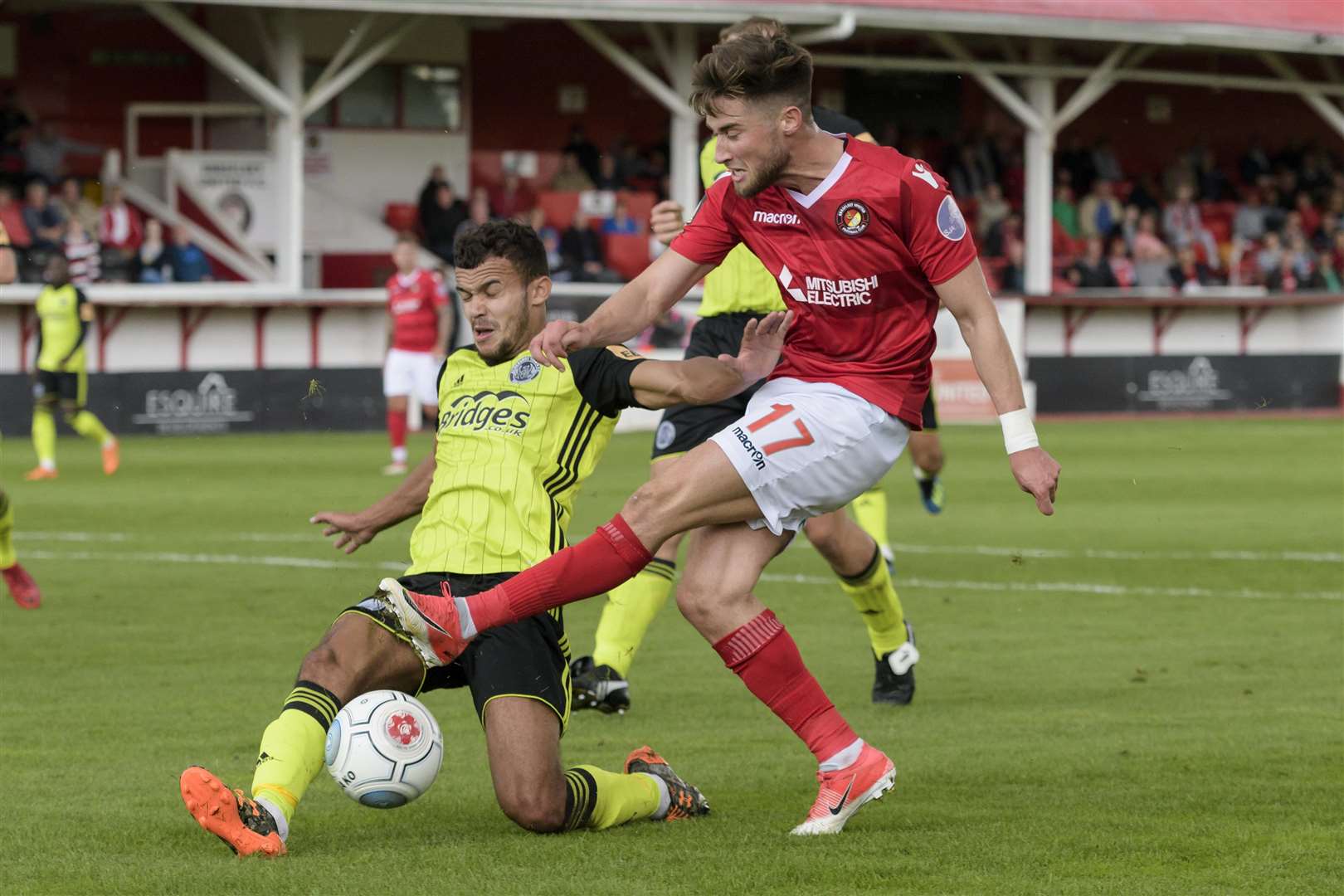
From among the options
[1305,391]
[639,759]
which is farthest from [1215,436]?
[639,759]

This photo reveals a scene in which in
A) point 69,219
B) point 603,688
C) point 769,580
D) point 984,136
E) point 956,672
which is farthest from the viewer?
point 984,136

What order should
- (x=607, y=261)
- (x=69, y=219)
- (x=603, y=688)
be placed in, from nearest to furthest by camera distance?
(x=603, y=688)
(x=69, y=219)
(x=607, y=261)

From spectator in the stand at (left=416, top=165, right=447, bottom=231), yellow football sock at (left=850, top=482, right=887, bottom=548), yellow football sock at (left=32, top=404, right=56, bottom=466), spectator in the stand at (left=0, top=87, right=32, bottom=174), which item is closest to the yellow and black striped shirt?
yellow football sock at (left=850, top=482, right=887, bottom=548)

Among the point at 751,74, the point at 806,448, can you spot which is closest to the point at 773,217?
the point at 751,74

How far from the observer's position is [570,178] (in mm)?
28031

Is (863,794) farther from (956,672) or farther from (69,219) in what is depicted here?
(69,219)

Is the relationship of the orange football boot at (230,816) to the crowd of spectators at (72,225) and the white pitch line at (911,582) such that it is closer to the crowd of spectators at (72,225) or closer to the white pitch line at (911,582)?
the white pitch line at (911,582)

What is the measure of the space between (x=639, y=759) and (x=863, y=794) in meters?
0.66

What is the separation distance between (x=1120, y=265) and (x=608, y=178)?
753 centimetres

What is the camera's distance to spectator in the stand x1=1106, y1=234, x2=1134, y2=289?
29.0m

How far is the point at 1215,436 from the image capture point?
22828 millimetres

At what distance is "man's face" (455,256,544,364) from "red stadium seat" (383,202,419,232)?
22.4m

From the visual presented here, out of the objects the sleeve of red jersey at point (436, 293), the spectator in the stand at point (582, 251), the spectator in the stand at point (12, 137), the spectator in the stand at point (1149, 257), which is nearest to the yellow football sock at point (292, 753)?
the sleeve of red jersey at point (436, 293)

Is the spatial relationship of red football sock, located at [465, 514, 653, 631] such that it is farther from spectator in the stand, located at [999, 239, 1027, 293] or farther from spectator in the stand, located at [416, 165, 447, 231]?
spectator in the stand, located at [999, 239, 1027, 293]
